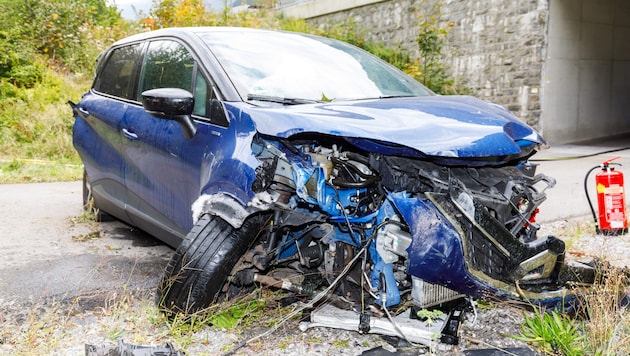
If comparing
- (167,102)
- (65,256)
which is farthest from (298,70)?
(65,256)

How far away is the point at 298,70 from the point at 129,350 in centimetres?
195

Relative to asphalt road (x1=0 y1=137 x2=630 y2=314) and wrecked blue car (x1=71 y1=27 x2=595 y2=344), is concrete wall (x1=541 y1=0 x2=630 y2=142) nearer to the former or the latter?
asphalt road (x1=0 y1=137 x2=630 y2=314)

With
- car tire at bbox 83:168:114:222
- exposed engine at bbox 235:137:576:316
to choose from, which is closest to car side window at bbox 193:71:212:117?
exposed engine at bbox 235:137:576:316

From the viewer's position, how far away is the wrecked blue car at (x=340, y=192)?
106 inches

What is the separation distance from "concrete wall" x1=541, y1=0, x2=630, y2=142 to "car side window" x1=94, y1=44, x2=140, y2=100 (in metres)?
9.75

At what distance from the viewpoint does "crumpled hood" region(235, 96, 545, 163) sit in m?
2.65

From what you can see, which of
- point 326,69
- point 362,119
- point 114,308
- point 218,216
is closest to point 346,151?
point 362,119

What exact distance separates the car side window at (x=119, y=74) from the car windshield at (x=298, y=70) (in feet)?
3.26

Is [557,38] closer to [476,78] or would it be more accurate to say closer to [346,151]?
[476,78]

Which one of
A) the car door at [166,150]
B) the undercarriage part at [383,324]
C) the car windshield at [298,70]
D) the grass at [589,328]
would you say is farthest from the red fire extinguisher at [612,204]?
the car door at [166,150]

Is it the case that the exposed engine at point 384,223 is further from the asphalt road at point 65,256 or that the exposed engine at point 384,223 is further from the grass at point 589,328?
the asphalt road at point 65,256

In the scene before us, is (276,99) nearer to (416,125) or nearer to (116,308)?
(416,125)

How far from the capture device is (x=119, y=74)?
15.8 ft

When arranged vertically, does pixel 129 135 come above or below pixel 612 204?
above
